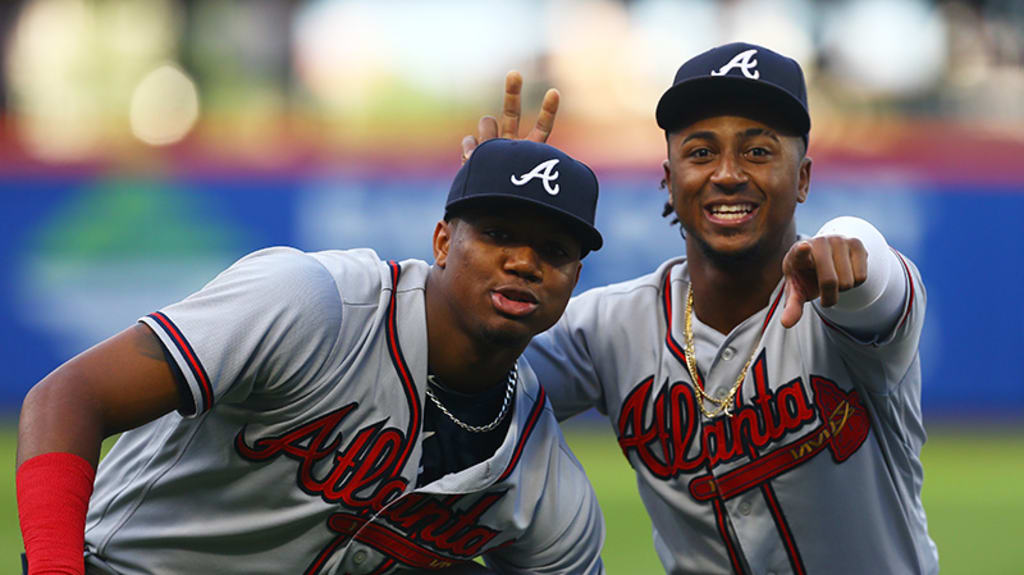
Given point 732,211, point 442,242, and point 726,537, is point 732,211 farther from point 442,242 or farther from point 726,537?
point 726,537

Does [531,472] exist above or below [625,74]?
below

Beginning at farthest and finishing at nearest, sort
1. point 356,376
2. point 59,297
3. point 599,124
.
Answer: point 599,124, point 59,297, point 356,376

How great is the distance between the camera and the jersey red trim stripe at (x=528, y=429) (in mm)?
3209

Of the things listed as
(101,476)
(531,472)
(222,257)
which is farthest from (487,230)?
(222,257)

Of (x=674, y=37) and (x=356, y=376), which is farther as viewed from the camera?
(x=674, y=37)

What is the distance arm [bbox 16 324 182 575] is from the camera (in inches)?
94.0

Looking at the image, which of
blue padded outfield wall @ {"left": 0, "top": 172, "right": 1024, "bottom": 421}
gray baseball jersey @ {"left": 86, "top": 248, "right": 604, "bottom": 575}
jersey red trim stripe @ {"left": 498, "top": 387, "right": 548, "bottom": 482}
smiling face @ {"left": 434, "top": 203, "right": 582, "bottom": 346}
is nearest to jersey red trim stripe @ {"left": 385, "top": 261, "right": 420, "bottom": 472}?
gray baseball jersey @ {"left": 86, "top": 248, "right": 604, "bottom": 575}

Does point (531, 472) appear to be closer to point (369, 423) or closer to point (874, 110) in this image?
point (369, 423)

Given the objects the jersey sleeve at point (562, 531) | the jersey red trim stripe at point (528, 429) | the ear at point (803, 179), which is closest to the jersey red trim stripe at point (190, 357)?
the jersey red trim stripe at point (528, 429)

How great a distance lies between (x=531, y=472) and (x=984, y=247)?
734cm

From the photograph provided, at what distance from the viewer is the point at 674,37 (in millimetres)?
10664

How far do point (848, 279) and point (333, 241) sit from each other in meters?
7.12

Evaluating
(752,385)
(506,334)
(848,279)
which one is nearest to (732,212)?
(752,385)

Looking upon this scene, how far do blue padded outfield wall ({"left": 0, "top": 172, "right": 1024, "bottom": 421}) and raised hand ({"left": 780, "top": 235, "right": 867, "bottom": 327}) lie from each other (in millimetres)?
6570
